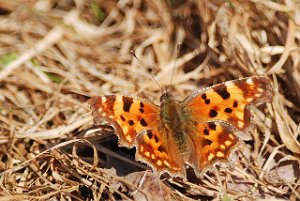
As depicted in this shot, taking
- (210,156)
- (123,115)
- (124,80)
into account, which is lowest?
(124,80)

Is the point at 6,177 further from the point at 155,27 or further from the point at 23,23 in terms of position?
the point at 155,27

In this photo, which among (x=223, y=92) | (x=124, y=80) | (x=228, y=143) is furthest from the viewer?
(x=124, y=80)

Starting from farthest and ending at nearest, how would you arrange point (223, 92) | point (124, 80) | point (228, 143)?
1. point (124, 80)
2. point (223, 92)
3. point (228, 143)

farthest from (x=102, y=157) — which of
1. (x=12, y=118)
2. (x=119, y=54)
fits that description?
(x=119, y=54)

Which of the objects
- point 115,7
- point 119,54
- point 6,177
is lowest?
point 6,177

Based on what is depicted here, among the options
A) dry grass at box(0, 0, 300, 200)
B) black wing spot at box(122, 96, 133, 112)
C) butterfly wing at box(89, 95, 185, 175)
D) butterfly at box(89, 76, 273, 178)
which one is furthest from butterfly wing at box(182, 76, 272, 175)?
black wing spot at box(122, 96, 133, 112)

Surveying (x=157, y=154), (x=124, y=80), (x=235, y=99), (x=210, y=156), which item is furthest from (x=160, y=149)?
(x=124, y=80)

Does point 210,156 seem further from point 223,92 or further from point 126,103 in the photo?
point 126,103
